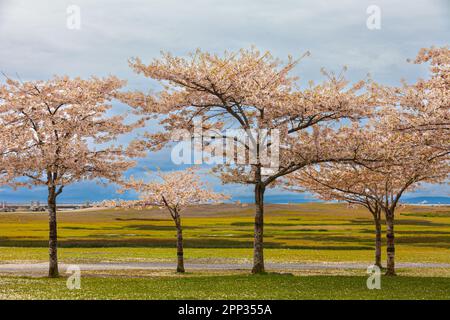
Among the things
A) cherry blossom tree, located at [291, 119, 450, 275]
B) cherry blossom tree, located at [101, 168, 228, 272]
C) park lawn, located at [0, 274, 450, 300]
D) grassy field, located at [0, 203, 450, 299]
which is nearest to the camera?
park lawn, located at [0, 274, 450, 300]

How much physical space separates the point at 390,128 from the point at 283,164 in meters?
9.12

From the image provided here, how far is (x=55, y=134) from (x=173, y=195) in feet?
37.4

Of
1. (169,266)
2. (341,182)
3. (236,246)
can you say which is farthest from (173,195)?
(236,246)

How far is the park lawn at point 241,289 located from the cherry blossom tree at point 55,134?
7848mm

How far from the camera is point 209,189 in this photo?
5116 cm

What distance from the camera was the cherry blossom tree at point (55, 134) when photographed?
38438 mm

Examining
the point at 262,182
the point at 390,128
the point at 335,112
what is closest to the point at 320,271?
the point at 262,182

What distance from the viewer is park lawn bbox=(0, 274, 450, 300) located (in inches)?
1009

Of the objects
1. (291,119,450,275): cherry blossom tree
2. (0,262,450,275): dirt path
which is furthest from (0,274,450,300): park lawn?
(0,262,450,275): dirt path

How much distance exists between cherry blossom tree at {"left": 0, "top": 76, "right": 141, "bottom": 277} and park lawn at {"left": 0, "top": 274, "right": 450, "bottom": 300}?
25.7 ft

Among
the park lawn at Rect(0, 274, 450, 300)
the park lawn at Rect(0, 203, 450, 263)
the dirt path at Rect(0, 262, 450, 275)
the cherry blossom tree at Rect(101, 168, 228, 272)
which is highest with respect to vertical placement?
the cherry blossom tree at Rect(101, 168, 228, 272)

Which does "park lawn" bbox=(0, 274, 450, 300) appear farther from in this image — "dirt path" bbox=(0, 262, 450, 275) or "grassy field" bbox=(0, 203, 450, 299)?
"dirt path" bbox=(0, 262, 450, 275)

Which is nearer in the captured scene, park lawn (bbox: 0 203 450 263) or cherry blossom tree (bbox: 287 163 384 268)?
cherry blossom tree (bbox: 287 163 384 268)

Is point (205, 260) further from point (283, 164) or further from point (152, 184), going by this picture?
point (283, 164)
